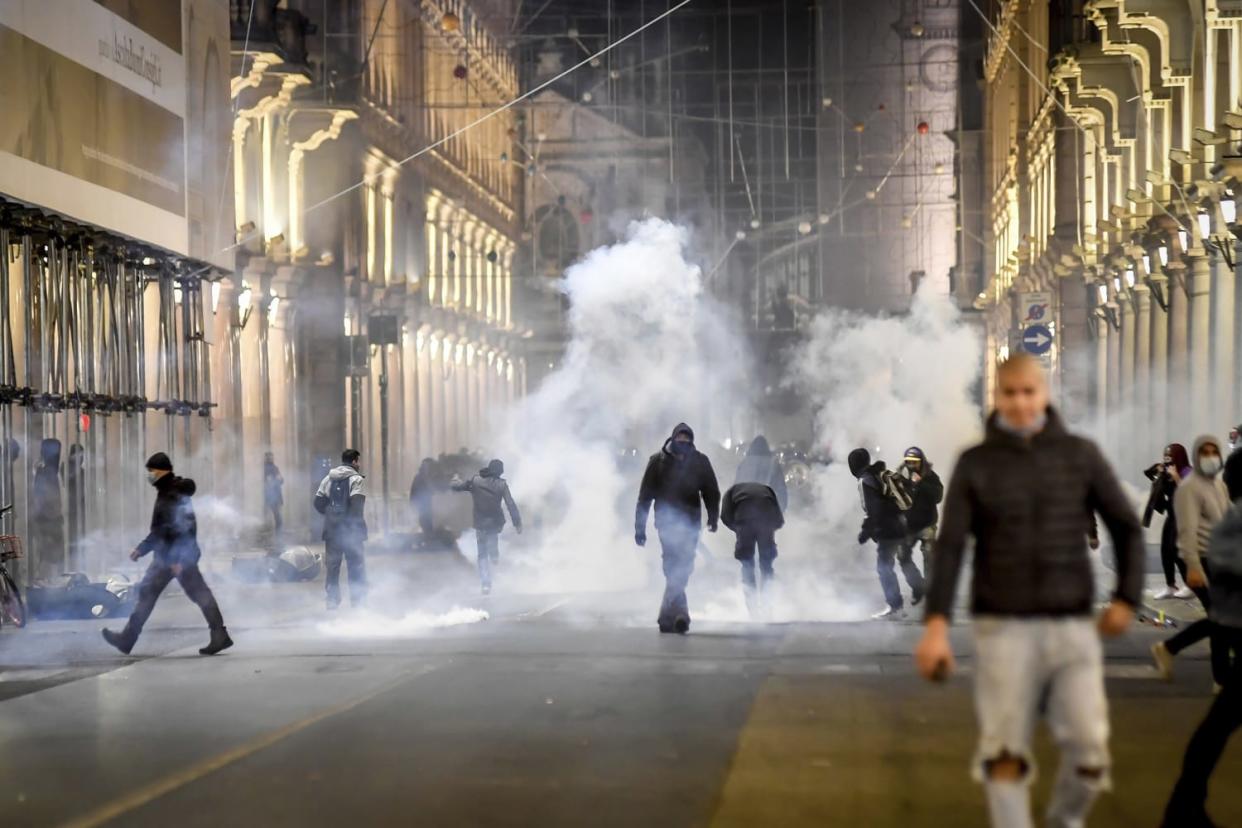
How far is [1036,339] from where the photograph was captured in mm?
27938

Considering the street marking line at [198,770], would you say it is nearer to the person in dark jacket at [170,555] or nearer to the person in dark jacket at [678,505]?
the person in dark jacket at [170,555]

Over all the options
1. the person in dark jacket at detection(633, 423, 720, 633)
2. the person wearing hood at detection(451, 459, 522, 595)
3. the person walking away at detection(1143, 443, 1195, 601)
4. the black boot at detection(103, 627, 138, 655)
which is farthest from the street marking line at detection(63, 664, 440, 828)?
the person wearing hood at detection(451, 459, 522, 595)

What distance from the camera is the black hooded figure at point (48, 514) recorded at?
20.5 metres

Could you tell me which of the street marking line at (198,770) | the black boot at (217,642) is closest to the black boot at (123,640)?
the black boot at (217,642)

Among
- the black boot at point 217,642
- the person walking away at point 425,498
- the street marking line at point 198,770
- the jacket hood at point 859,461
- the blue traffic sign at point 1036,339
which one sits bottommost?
the person walking away at point 425,498

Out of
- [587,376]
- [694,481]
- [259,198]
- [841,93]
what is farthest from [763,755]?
[841,93]

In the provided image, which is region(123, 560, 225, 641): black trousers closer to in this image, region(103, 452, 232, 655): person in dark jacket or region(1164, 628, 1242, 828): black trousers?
region(103, 452, 232, 655): person in dark jacket

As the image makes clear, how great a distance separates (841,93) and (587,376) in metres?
17.8

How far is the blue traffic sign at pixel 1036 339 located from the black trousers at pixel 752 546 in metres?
10.3

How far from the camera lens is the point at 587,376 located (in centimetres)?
6312

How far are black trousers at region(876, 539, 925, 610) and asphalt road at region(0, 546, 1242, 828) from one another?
2.61 ft

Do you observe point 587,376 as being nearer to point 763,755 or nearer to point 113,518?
point 113,518

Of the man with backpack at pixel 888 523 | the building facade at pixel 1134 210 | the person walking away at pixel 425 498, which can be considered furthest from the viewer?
the person walking away at pixel 425 498

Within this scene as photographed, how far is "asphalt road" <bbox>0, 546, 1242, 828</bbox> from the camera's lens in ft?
27.5
